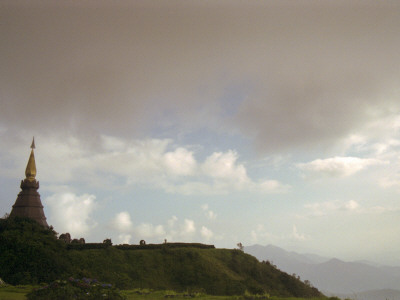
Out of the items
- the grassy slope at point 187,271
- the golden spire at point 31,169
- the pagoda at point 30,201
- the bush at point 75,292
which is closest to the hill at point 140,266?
A: the grassy slope at point 187,271

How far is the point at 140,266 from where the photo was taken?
41062mm

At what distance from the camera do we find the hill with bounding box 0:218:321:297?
34.9 m

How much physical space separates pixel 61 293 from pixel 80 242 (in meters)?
31.7

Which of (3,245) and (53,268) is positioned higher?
(3,245)

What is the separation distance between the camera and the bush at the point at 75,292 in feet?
52.7

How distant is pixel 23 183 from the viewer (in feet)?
176

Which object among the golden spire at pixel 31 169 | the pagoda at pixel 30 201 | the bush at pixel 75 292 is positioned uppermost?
the golden spire at pixel 31 169

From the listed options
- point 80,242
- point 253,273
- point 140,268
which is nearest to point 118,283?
point 140,268

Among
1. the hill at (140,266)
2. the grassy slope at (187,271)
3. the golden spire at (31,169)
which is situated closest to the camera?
the hill at (140,266)

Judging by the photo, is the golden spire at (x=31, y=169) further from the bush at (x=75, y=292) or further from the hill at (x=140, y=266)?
the bush at (x=75, y=292)

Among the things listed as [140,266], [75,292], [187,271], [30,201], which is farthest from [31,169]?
[75,292]

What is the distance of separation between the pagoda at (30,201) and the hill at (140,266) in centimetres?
712

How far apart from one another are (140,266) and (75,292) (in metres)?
25.6

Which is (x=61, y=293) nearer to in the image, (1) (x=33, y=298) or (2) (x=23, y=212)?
(1) (x=33, y=298)
